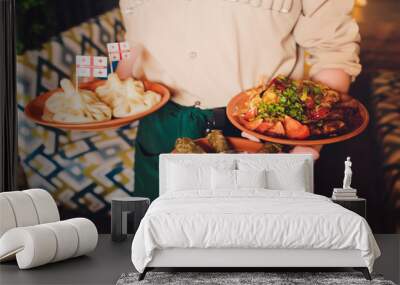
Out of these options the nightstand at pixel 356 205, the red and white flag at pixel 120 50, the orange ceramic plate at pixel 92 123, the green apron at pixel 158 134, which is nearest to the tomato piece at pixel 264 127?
the green apron at pixel 158 134

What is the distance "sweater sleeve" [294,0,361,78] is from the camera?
7664 mm

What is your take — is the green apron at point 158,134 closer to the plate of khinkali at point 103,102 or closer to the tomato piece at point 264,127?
the plate of khinkali at point 103,102

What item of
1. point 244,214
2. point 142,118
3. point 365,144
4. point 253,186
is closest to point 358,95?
point 365,144

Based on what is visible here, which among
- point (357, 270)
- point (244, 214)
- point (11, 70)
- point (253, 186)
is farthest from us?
point (11, 70)

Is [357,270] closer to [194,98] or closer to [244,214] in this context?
[244,214]

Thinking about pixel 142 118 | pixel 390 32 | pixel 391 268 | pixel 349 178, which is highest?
pixel 390 32

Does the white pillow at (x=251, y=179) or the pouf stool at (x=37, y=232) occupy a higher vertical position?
the white pillow at (x=251, y=179)

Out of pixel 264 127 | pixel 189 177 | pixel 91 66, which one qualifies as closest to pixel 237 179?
pixel 189 177

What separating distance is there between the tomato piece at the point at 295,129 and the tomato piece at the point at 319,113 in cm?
14

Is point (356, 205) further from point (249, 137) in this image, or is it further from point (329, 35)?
point (329, 35)

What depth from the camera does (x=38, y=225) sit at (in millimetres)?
5680

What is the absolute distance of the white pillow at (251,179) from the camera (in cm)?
686

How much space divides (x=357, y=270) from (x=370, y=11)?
3.28m

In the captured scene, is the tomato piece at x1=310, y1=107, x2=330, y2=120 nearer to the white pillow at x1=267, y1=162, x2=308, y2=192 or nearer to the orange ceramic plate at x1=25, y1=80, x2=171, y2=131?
the white pillow at x1=267, y1=162, x2=308, y2=192
